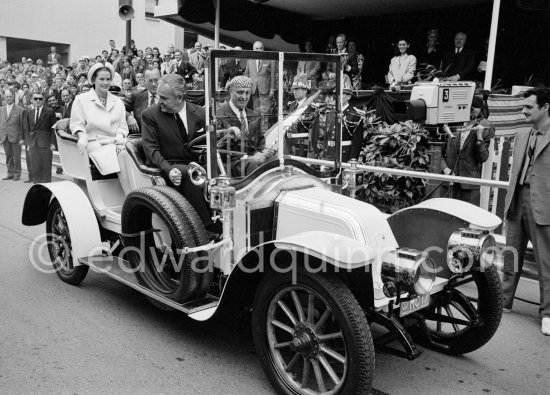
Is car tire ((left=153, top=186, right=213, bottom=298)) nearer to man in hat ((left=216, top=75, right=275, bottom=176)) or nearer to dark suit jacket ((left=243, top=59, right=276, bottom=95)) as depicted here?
man in hat ((left=216, top=75, right=275, bottom=176))

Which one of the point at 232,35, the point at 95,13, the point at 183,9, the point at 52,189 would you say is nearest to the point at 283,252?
the point at 52,189

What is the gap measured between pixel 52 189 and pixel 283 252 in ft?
10.0

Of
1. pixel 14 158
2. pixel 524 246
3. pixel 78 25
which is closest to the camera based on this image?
pixel 524 246

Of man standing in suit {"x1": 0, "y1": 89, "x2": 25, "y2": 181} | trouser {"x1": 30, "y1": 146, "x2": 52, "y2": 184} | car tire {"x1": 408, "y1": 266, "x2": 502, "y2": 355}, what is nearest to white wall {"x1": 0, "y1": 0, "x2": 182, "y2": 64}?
man standing in suit {"x1": 0, "y1": 89, "x2": 25, "y2": 181}

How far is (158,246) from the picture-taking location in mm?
4574

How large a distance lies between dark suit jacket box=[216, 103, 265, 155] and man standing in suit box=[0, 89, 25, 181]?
→ 10.4 m

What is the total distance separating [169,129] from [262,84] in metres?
1.15

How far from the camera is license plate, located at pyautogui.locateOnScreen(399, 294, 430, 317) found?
3.39m

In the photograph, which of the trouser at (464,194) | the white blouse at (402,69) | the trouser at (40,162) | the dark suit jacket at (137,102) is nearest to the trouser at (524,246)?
the trouser at (464,194)

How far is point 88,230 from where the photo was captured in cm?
512

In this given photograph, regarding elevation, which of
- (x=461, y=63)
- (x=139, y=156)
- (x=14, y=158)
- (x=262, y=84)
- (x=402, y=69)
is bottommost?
(x=14, y=158)

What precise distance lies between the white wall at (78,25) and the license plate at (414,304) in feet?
103

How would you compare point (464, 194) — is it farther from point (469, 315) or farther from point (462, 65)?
point (462, 65)

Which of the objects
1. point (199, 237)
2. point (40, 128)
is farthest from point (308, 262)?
point (40, 128)
